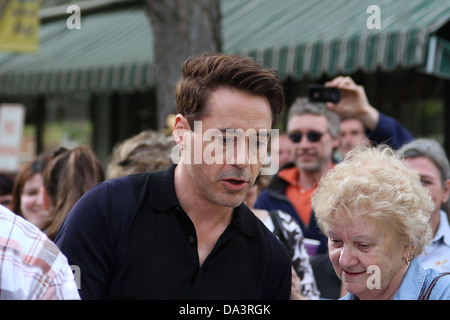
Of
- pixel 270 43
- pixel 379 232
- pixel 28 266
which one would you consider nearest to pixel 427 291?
pixel 379 232

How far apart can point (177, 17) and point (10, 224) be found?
4785mm

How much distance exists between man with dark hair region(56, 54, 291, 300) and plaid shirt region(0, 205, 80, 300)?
645 mm

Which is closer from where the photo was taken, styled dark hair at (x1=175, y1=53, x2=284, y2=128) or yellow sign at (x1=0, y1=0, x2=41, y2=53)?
styled dark hair at (x1=175, y1=53, x2=284, y2=128)

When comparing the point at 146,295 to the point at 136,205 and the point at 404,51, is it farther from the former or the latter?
the point at 404,51

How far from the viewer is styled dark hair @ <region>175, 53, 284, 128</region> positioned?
224 centimetres

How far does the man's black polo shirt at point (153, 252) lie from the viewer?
216 cm

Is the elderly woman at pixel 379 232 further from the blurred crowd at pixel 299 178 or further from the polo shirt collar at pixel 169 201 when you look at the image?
the blurred crowd at pixel 299 178

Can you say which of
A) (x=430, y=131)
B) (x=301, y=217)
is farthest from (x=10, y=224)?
(x=430, y=131)

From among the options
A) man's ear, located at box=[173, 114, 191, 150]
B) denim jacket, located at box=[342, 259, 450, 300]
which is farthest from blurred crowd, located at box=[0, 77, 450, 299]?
man's ear, located at box=[173, 114, 191, 150]

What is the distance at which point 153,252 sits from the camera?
2.20 metres

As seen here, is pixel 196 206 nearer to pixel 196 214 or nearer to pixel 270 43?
pixel 196 214

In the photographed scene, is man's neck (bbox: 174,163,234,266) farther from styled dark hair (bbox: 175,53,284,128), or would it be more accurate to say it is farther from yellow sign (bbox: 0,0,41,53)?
yellow sign (bbox: 0,0,41,53)

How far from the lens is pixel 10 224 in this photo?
4.64 feet

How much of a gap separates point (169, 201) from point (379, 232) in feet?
2.58
